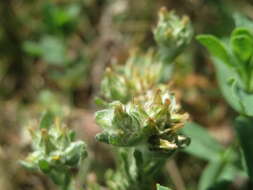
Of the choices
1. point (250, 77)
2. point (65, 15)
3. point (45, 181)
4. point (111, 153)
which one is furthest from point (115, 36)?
point (250, 77)

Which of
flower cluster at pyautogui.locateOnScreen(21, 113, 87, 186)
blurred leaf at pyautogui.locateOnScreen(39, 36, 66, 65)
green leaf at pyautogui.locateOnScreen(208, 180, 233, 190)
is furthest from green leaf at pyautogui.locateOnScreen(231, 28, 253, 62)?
blurred leaf at pyautogui.locateOnScreen(39, 36, 66, 65)

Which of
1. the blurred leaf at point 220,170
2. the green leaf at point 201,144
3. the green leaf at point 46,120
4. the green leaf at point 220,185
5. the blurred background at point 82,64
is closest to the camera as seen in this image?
the green leaf at point 46,120

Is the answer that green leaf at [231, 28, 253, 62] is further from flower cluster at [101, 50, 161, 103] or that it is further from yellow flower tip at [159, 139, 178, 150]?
yellow flower tip at [159, 139, 178, 150]

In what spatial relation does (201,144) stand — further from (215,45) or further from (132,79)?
(215,45)

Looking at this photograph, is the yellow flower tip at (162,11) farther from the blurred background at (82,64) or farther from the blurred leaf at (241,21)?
the blurred background at (82,64)

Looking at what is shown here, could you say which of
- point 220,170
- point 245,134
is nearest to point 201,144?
point 220,170

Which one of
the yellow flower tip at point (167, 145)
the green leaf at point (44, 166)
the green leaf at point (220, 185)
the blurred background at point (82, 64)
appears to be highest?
the blurred background at point (82, 64)

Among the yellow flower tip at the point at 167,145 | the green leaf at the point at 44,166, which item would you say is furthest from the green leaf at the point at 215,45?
the green leaf at the point at 44,166
